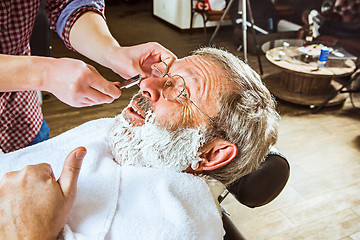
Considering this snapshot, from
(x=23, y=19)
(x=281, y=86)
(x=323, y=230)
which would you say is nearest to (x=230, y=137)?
(x=23, y=19)

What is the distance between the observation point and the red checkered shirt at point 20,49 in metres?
1.14

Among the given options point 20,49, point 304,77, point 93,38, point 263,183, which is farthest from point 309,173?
point 20,49

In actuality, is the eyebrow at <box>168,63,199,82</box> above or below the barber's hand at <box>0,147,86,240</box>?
above

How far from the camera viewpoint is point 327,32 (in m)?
4.97

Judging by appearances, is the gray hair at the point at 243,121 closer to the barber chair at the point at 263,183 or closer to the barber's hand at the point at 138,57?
the barber chair at the point at 263,183

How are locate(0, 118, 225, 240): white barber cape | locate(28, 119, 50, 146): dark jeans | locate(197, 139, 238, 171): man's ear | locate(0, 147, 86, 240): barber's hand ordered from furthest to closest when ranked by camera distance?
locate(28, 119, 50, 146): dark jeans → locate(197, 139, 238, 171): man's ear → locate(0, 118, 225, 240): white barber cape → locate(0, 147, 86, 240): barber's hand

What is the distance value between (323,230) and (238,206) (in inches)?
24.2

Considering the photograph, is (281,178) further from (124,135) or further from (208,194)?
(124,135)

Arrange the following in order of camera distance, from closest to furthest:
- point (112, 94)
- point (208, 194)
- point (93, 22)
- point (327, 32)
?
point (112, 94) < point (208, 194) < point (93, 22) < point (327, 32)

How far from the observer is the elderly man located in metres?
1.01

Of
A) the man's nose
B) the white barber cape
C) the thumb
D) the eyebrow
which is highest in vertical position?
the eyebrow

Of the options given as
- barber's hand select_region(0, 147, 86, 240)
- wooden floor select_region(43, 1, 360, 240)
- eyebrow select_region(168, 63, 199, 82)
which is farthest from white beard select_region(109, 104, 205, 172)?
wooden floor select_region(43, 1, 360, 240)

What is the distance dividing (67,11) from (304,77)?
318 cm

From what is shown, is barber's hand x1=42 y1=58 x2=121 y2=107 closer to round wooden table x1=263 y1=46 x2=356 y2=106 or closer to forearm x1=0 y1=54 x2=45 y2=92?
forearm x1=0 y1=54 x2=45 y2=92
